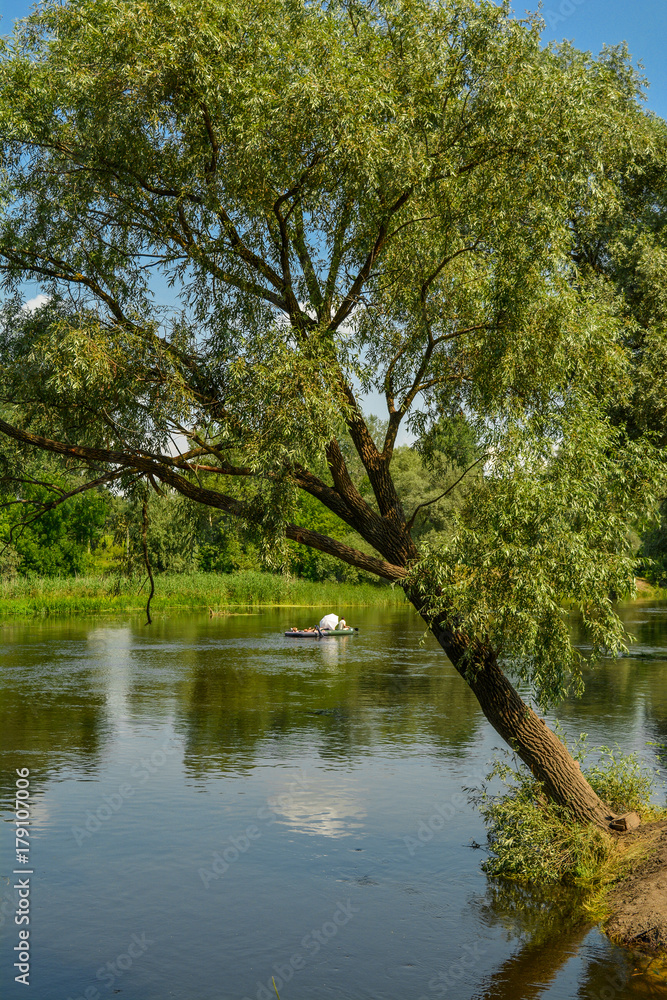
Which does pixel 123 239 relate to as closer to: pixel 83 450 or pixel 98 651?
pixel 83 450

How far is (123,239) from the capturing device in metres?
12.4

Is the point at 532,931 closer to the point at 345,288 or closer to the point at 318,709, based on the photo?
the point at 345,288

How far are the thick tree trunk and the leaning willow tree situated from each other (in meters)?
0.03

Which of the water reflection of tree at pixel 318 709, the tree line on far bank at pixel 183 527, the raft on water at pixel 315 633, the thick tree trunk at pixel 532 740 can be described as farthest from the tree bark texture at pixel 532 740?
the raft on water at pixel 315 633

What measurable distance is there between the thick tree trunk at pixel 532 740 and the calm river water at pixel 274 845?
1.32 metres

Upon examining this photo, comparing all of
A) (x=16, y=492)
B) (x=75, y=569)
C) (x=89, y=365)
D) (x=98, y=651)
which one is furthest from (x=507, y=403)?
(x=75, y=569)

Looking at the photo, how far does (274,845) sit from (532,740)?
4.31 meters

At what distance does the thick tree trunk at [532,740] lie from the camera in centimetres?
1143

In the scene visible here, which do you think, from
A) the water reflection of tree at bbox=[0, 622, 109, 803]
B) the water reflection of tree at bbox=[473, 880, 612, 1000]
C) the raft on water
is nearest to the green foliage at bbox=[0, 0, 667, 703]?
the water reflection of tree at bbox=[473, 880, 612, 1000]

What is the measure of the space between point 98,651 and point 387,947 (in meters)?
25.4

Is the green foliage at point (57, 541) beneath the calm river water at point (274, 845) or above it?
above

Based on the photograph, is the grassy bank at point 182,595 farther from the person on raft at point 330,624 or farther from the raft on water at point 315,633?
the raft on water at point 315,633

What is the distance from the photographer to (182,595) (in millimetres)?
53688

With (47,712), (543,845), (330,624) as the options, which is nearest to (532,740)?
Answer: (543,845)
